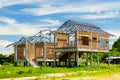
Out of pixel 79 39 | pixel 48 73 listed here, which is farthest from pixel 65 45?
pixel 48 73

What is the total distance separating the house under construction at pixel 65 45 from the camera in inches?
1855

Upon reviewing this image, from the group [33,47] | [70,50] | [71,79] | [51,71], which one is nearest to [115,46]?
[33,47]

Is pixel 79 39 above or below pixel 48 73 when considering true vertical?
above

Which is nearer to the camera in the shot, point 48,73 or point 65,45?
point 48,73

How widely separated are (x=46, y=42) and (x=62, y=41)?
8.89 feet

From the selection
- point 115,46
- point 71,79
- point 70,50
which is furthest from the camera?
point 115,46

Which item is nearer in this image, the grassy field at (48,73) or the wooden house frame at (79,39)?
the grassy field at (48,73)

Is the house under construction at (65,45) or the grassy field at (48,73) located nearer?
the grassy field at (48,73)

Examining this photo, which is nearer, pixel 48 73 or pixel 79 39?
pixel 48 73

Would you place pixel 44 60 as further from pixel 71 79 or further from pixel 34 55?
pixel 71 79

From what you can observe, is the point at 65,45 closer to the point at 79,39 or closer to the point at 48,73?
the point at 79,39

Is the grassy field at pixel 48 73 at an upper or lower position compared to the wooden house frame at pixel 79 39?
lower

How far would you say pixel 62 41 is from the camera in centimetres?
5138

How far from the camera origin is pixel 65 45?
51656 mm
